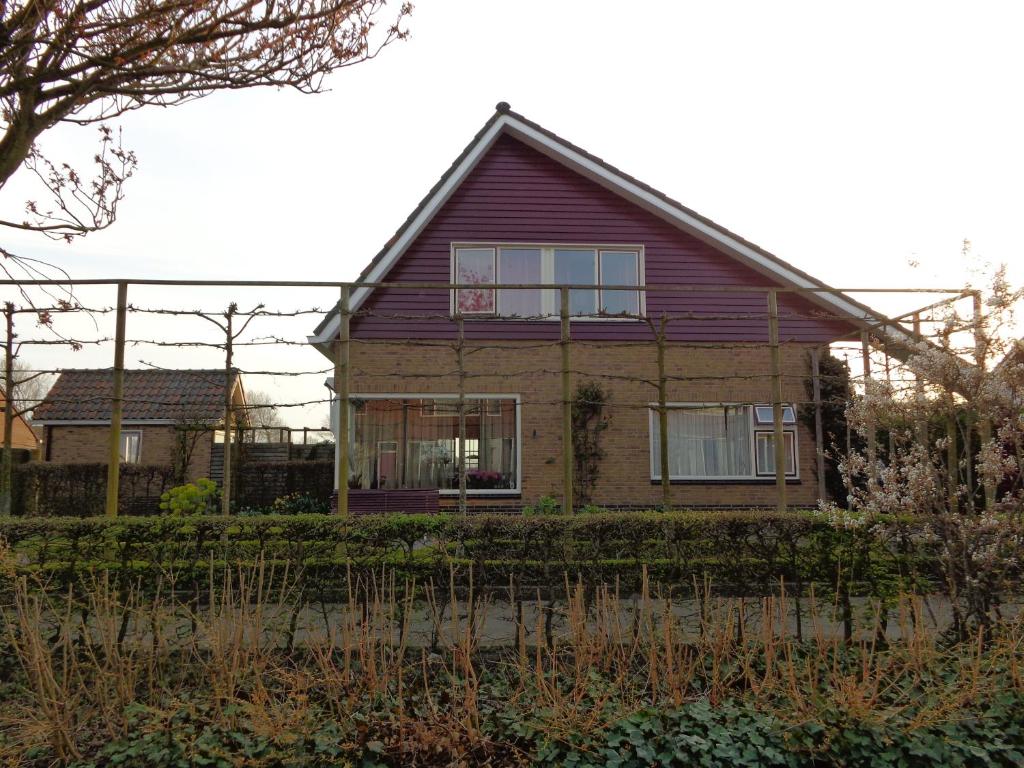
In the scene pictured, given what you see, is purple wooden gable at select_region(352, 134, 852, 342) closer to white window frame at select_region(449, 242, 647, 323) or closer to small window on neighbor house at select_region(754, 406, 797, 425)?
white window frame at select_region(449, 242, 647, 323)

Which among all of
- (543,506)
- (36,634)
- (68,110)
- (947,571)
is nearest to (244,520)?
(36,634)

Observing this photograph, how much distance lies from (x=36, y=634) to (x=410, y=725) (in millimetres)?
2203

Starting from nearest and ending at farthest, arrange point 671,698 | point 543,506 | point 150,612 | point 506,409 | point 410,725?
point 410,725 → point 671,698 → point 150,612 → point 543,506 → point 506,409

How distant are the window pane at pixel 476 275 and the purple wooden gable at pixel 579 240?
0.23 m

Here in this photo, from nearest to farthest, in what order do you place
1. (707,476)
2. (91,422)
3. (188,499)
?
1. (188,499)
2. (707,476)
3. (91,422)

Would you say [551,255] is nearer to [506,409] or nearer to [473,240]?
[473,240]

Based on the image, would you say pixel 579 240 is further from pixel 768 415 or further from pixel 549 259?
pixel 768 415

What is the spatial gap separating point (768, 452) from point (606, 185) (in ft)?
18.6

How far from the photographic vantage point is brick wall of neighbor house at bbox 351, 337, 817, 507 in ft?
44.4

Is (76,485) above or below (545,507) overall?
above

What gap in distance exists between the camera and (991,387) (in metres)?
5.34

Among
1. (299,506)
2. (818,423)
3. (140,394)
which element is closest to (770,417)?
(818,423)

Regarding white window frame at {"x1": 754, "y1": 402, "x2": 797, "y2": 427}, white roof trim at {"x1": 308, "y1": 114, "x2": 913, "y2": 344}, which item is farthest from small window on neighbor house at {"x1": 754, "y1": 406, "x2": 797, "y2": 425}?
white roof trim at {"x1": 308, "y1": 114, "x2": 913, "y2": 344}

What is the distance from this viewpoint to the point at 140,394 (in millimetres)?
23141
